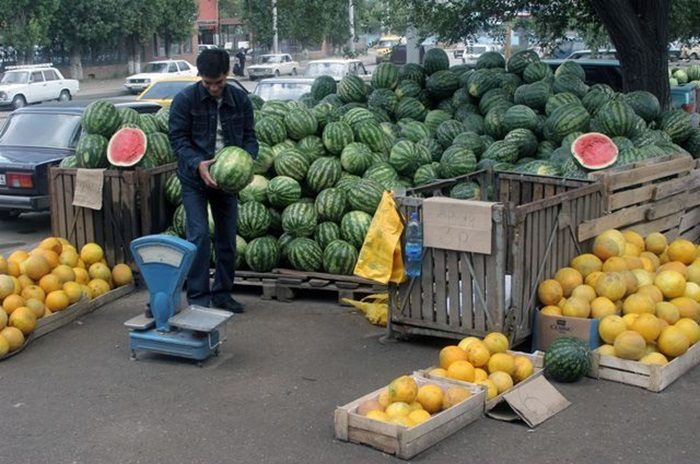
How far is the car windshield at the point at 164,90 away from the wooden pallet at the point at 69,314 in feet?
37.4

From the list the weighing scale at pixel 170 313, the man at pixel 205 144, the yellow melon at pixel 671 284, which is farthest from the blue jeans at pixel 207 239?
the yellow melon at pixel 671 284

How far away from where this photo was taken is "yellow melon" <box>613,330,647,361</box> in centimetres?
603

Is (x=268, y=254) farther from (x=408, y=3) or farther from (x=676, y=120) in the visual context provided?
(x=408, y=3)

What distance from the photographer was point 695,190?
883 cm

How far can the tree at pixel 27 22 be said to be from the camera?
41688mm

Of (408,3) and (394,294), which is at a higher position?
(408,3)

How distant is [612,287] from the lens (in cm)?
647

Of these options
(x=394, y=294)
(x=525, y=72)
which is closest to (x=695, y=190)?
(x=525, y=72)

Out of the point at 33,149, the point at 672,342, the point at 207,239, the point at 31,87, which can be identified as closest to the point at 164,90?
the point at 33,149

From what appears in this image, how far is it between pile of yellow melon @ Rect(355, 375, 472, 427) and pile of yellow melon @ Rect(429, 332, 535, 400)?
225mm

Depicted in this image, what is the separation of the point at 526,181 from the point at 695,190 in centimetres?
205

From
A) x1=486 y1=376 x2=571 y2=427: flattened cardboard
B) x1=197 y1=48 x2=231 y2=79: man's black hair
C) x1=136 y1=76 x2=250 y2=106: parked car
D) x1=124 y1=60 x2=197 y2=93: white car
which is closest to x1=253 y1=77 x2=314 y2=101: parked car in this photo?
x1=136 y1=76 x2=250 y2=106: parked car

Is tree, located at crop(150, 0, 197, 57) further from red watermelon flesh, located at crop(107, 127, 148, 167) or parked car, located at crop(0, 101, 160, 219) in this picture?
red watermelon flesh, located at crop(107, 127, 148, 167)

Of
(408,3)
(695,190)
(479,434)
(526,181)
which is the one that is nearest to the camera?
(479,434)
